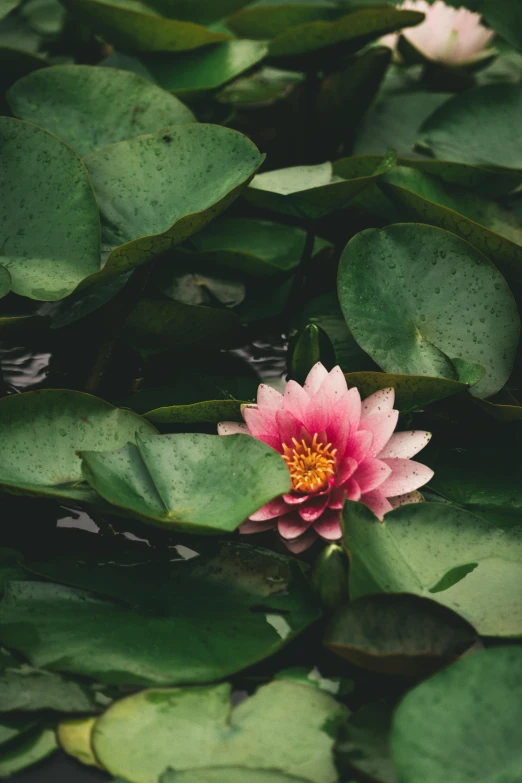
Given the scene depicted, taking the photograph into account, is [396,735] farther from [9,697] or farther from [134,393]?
[134,393]

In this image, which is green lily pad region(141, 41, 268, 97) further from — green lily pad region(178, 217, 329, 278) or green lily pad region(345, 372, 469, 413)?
green lily pad region(345, 372, 469, 413)

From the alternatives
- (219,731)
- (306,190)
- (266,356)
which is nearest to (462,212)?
(306,190)

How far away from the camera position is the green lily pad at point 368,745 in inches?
35.6

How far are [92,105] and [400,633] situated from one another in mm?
1361

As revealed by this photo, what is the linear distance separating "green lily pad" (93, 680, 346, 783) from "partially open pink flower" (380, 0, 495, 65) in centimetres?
218

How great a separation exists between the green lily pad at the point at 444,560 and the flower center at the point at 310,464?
0.35 ft

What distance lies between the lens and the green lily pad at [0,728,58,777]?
3.07ft

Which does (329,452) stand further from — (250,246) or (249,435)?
(250,246)

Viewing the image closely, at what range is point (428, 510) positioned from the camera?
121cm

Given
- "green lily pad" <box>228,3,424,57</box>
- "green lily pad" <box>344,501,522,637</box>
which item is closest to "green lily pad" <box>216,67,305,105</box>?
"green lily pad" <box>228,3,424,57</box>

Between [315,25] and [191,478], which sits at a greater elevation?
[315,25]

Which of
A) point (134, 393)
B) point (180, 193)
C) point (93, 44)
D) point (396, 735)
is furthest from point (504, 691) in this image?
point (93, 44)

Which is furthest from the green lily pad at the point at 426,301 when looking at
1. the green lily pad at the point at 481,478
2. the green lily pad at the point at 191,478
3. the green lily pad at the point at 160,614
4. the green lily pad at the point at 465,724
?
the green lily pad at the point at 465,724

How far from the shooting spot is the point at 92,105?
1.80m
